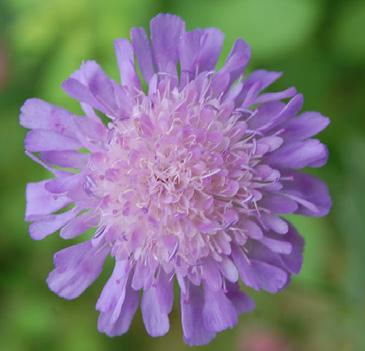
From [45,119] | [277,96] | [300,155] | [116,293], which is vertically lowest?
[116,293]

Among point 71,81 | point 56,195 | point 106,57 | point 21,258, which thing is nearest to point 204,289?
point 56,195

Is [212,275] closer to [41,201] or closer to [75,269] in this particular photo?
[75,269]

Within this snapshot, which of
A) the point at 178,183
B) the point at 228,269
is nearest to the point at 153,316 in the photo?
the point at 228,269

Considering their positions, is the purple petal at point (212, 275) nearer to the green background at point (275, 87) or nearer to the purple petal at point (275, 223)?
the purple petal at point (275, 223)

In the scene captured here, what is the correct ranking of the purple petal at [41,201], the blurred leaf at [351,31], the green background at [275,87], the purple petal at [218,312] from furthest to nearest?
the blurred leaf at [351,31] < the green background at [275,87] < the purple petal at [41,201] < the purple petal at [218,312]

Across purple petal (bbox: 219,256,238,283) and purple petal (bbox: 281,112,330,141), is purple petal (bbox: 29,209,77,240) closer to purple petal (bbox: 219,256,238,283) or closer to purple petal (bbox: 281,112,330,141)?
purple petal (bbox: 219,256,238,283)

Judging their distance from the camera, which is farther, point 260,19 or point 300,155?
point 260,19

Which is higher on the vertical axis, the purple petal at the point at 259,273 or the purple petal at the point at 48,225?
the purple petal at the point at 48,225

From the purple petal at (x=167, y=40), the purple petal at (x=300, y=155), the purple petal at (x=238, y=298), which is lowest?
the purple petal at (x=238, y=298)

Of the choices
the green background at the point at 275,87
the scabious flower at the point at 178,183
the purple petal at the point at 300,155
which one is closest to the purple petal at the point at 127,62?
the scabious flower at the point at 178,183
